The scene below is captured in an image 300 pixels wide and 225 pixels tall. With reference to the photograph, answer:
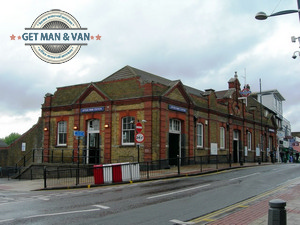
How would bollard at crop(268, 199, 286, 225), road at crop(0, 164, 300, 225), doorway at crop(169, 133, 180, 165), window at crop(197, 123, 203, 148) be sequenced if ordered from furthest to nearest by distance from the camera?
1. window at crop(197, 123, 203, 148)
2. doorway at crop(169, 133, 180, 165)
3. road at crop(0, 164, 300, 225)
4. bollard at crop(268, 199, 286, 225)

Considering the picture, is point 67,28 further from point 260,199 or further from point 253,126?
point 253,126

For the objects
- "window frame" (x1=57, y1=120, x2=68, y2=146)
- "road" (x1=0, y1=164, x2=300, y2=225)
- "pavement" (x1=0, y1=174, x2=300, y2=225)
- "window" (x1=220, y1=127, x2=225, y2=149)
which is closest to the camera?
"pavement" (x1=0, y1=174, x2=300, y2=225)

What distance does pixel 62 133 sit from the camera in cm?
2842

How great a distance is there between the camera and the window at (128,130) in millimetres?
24125

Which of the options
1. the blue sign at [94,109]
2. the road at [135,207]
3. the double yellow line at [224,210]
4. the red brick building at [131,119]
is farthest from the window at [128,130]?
the double yellow line at [224,210]

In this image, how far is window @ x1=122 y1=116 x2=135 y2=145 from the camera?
79.2 ft

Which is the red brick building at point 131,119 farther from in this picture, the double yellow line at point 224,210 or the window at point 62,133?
the double yellow line at point 224,210

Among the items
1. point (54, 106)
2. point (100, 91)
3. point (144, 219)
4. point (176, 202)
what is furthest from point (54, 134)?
point (144, 219)

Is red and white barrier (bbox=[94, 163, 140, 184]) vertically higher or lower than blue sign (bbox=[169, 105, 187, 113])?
lower

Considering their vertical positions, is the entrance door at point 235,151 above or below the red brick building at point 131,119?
below

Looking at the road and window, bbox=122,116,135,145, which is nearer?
the road

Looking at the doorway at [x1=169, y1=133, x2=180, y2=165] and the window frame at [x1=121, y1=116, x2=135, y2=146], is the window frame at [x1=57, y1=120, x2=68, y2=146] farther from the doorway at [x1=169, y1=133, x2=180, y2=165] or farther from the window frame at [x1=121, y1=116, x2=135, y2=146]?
the doorway at [x1=169, y1=133, x2=180, y2=165]

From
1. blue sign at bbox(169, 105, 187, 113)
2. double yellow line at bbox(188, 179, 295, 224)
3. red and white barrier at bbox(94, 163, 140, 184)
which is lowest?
double yellow line at bbox(188, 179, 295, 224)

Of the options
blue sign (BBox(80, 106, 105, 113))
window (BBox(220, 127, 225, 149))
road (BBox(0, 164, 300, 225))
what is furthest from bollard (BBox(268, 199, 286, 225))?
window (BBox(220, 127, 225, 149))
